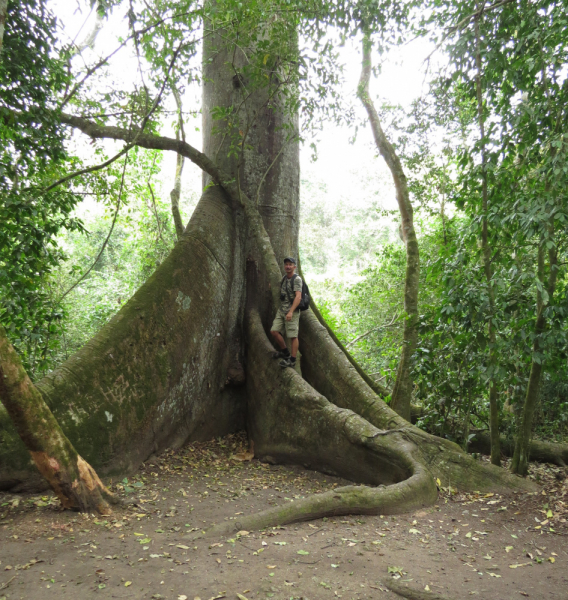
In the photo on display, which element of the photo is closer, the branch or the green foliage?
the green foliage

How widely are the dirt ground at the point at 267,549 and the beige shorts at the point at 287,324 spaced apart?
2.05 metres

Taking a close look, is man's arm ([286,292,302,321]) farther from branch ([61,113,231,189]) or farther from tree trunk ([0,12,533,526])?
branch ([61,113,231,189])

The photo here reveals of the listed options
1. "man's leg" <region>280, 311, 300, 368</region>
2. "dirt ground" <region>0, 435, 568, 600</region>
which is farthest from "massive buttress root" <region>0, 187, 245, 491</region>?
"man's leg" <region>280, 311, 300, 368</region>

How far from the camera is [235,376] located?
267 inches

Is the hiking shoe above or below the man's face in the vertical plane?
below

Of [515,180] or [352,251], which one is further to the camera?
[352,251]

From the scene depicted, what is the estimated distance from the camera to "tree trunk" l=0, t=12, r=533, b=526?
4.77 m

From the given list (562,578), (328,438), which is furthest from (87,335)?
(562,578)

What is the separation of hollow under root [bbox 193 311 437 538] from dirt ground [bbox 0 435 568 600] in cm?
12

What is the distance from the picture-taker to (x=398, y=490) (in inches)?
177

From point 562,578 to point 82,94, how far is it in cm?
837

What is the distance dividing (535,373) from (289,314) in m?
2.93

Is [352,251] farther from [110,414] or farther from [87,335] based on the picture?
[110,414]

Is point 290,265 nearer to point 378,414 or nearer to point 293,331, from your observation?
point 293,331
